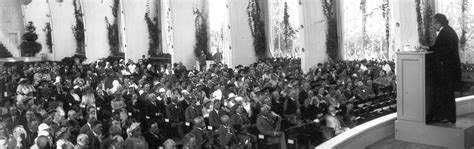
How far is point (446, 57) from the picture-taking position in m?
6.39

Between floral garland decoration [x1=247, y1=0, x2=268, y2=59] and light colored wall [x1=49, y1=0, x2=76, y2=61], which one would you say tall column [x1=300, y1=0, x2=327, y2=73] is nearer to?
floral garland decoration [x1=247, y1=0, x2=268, y2=59]

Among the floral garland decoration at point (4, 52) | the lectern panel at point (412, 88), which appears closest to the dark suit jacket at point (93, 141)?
the lectern panel at point (412, 88)

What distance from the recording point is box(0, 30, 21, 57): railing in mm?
28000

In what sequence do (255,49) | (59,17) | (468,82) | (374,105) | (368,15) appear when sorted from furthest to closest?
(59,17)
(255,49)
(368,15)
(468,82)
(374,105)

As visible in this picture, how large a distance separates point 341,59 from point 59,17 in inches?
688

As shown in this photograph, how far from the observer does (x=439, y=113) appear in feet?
21.4

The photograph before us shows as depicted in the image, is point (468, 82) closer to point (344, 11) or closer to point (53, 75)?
point (344, 11)

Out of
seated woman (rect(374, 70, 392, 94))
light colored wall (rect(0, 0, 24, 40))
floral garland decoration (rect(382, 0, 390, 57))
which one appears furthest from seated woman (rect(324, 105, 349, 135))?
light colored wall (rect(0, 0, 24, 40))

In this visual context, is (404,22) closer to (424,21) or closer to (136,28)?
(424,21)

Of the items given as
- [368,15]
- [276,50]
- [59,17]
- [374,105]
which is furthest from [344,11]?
[59,17]

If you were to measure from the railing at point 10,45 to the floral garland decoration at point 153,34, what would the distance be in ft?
25.1

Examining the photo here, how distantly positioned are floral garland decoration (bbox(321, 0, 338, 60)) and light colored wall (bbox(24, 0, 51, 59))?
17754 mm

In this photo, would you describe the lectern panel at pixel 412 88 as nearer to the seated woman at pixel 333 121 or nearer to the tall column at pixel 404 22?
the seated woman at pixel 333 121

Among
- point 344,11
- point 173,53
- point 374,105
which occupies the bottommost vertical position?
point 374,105
